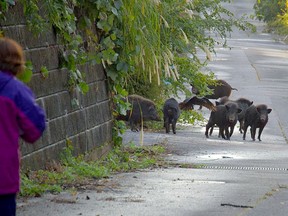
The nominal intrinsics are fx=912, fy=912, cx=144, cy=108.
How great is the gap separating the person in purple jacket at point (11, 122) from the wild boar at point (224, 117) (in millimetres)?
15160

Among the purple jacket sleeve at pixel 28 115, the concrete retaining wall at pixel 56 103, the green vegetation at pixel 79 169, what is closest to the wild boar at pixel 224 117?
the green vegetation at pixel 79 169

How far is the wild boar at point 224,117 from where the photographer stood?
20516 millimetres

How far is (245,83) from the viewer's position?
34531 millimetres

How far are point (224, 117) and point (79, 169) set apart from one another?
1018 centimetres

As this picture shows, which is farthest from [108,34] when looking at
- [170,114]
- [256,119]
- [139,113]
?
[256,119]

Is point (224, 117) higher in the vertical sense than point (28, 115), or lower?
lower

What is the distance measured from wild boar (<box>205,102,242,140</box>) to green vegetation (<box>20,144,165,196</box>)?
6.43 m

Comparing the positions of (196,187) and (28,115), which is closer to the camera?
(28,115)

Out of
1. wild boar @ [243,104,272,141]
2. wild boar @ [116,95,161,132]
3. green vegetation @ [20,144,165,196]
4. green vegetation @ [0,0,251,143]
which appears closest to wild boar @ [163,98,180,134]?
wild boar @ [116,95,161,132]

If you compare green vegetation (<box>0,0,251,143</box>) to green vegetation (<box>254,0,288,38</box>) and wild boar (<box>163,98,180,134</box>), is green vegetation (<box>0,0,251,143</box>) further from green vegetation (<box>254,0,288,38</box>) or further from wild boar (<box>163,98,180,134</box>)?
green vegetation (<box>254,0,288,38</box>)

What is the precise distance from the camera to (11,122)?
5.38m

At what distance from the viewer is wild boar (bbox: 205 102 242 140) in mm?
20516

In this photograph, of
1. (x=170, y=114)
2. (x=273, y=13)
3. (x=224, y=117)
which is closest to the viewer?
(x=170, y=114)

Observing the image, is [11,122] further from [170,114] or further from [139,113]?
[170,114]
